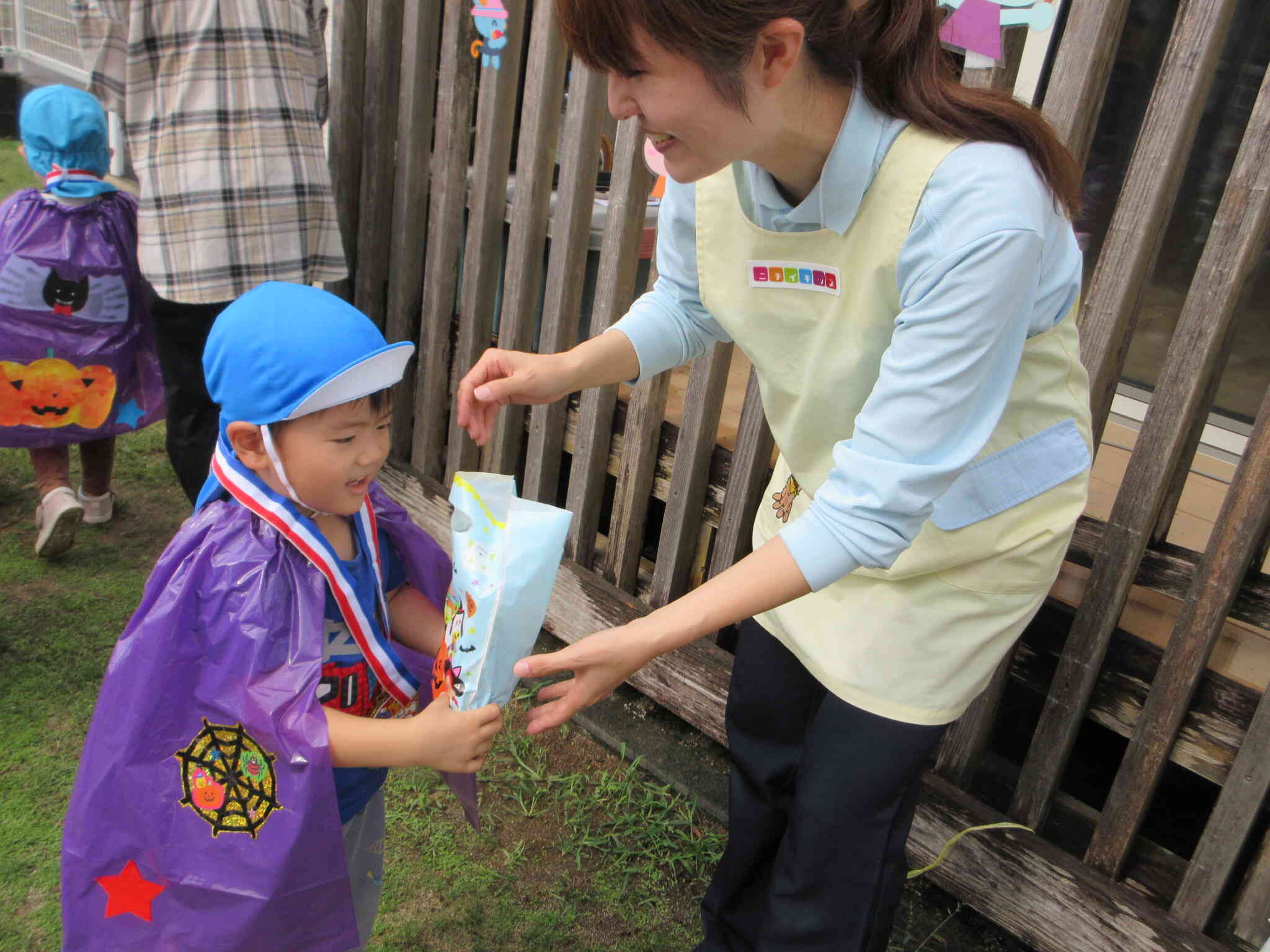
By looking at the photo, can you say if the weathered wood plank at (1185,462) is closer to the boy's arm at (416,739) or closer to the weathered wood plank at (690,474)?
the weathered wood plank at (690,474)

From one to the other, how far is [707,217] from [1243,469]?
106 centimetres

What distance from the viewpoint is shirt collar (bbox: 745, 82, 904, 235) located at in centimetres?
134

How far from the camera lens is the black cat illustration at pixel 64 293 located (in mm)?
3082

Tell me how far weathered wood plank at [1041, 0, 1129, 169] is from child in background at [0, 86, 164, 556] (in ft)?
8.45

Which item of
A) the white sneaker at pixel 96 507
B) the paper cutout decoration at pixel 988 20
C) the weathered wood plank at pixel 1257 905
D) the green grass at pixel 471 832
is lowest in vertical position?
the green grass at pixel 471 832

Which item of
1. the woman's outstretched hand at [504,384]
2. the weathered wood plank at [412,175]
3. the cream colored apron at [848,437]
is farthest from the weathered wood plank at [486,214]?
the cream colored apron at [848,437]

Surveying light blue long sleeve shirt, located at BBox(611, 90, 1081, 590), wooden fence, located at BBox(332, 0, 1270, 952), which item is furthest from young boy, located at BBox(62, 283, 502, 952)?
wooden fence, located at BBox(332, 0, 1270, 952)

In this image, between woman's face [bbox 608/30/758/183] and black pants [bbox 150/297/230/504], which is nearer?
woman's face [bbox 608/30/758/183]

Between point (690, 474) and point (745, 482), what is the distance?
203mm

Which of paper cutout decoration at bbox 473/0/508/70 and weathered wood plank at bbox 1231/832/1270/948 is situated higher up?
paper cutout decoration at bbox 473/0/508/70

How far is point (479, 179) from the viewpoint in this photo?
3.12 meters

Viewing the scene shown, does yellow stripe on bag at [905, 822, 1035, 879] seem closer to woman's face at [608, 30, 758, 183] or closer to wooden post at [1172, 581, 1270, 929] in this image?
wooden post at [1172, 581, 1270, 929]

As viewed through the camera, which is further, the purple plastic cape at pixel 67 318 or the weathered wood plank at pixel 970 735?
the purple plastic cape at pixel 67 318

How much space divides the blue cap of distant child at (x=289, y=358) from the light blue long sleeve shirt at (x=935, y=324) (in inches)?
25.5
